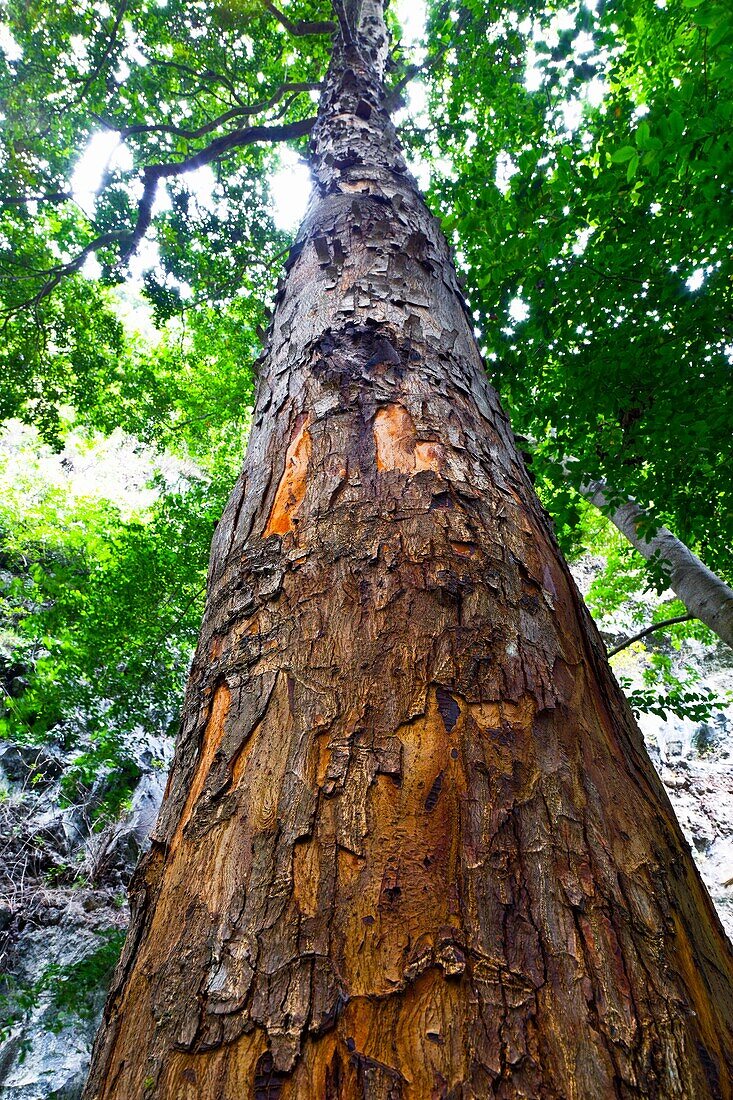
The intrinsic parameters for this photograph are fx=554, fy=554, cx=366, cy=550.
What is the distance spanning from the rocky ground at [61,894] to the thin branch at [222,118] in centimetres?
755

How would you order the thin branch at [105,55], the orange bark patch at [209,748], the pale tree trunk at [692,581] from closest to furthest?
the orange bark patch at [209,748] → the pale tree trunk at [692,581] → the thin branch at [105,55]

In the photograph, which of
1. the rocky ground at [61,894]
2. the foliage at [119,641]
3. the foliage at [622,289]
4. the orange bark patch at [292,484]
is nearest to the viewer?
the orange bark patch at [292,484]

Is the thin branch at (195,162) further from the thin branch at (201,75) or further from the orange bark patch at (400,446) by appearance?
the orange bark patch at (400,446)

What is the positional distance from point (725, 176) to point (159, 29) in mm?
7592

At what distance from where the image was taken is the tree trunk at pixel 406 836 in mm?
619

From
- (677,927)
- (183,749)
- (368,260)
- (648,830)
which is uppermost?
(368,260)

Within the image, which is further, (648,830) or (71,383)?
(71,383)

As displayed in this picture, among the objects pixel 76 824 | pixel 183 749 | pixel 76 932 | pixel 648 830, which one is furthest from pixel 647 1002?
pixel 76 824

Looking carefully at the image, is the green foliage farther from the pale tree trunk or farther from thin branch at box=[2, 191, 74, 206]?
thin branch at box=[2, 191, 74, 206]

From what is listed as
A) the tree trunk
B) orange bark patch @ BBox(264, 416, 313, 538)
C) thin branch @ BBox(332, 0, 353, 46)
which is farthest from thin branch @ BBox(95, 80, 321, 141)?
the tree trunk

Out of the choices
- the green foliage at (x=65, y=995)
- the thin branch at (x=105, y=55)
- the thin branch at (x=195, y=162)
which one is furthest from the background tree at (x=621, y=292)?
the green foliage at (x=65, y=995)

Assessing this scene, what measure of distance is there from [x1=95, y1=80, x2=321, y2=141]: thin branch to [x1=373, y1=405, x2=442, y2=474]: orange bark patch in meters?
7.82

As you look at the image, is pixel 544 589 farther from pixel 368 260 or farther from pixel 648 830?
pixel 368 260

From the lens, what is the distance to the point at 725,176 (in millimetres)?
2350
